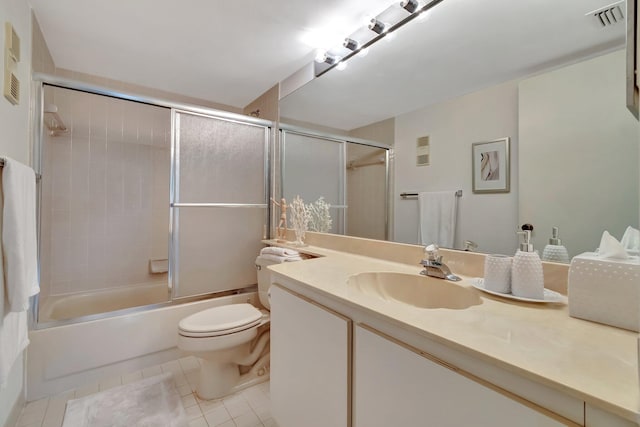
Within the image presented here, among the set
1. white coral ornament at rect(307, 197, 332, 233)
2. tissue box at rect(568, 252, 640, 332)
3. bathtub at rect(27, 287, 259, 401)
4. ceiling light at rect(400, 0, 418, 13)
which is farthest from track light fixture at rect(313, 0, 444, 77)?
bathtub at rect(27, 287, 259, 401)

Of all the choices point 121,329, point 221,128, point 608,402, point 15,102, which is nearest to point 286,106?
point 221,128

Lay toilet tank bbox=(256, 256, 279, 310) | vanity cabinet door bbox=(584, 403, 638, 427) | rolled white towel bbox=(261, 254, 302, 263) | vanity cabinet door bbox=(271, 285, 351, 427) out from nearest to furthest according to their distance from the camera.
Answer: vanity cabinet door bbox=(584, 403, 638, 427) < vanity cabinet door bbox=(271, 285, 351, 427) < rolled white towel bbox=(261, 254, 302, 263) < toilet tank bbox=(256, 256, 279, 310)

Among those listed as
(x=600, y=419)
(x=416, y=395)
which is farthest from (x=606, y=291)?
(x=416, y=395)

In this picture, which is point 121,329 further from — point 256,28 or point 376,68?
point 376,68

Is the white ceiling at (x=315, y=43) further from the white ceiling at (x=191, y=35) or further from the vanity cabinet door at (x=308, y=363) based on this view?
the vanity cabinet door at (x=308, y=363)

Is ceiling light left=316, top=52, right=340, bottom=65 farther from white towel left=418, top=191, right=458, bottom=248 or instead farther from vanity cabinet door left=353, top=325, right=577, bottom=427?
vanity cabinet door left=353, top=325, right=577, bottom=427

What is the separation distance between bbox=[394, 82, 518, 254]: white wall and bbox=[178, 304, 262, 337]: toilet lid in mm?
1014

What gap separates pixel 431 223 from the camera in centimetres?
130

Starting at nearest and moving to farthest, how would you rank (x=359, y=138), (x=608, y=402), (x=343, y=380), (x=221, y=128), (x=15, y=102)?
(x=608, y=402), (x=343, y=380), (x=15, y=102), (x=359, y=138), (x=221, y=128)

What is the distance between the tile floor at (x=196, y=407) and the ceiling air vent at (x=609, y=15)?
2.08 metres

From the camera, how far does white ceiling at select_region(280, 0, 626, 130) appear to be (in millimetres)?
→ 885

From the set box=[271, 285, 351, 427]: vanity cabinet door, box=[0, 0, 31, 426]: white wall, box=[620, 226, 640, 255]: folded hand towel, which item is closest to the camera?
box=[620, 226, 640, 255]: folded hand towel

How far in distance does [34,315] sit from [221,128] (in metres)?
1.65

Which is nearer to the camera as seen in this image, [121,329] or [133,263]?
[121,329]
